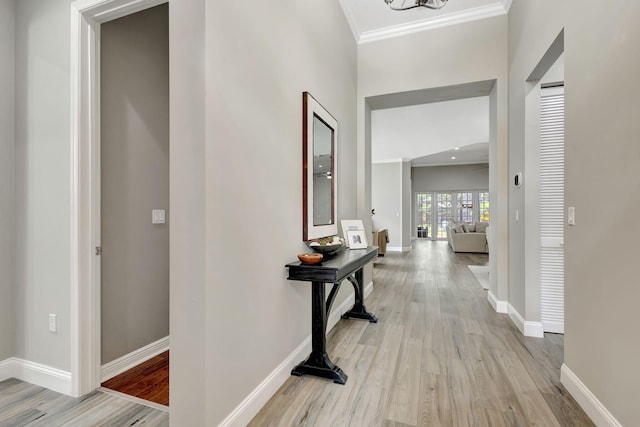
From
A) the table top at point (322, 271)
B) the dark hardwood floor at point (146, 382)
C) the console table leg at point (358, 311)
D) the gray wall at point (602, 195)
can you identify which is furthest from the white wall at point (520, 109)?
the dark hardwood floor at point (146, 382)

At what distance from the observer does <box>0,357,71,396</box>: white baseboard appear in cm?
197

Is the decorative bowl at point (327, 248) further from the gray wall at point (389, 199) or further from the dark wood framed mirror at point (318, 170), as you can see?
the gray wall at point (389, 199)

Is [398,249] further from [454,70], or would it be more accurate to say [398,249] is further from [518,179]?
[518,179]

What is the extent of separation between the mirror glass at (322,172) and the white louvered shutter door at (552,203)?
199 centimetres

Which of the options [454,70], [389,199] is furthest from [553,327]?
[389,199]

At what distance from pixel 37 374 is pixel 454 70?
188 inches

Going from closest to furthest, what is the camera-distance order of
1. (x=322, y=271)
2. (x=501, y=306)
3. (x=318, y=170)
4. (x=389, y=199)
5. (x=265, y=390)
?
1. (x=265, y=390)
2. (x=322, y=271)
3. (x=318, y=170)
4. (x=501, y=306)
5. (x=389, y=199)

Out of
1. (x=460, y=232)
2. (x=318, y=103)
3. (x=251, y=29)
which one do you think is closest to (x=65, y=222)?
(x=251, y=29)

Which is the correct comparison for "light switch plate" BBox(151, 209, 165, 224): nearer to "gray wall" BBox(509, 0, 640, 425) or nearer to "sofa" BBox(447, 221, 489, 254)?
"gray wall" BBox(509, 0, 640, 425)

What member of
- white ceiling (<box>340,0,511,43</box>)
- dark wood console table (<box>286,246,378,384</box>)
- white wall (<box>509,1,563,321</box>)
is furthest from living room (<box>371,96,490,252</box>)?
dark wood console table (<box>286,246,378,384</box>)

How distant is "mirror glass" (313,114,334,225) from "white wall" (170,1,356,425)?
0.86ft

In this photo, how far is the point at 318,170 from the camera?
8.77 feet

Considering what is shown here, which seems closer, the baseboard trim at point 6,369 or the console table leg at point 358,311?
the baseboard trim at point 6,369

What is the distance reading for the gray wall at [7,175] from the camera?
6.96 feet
